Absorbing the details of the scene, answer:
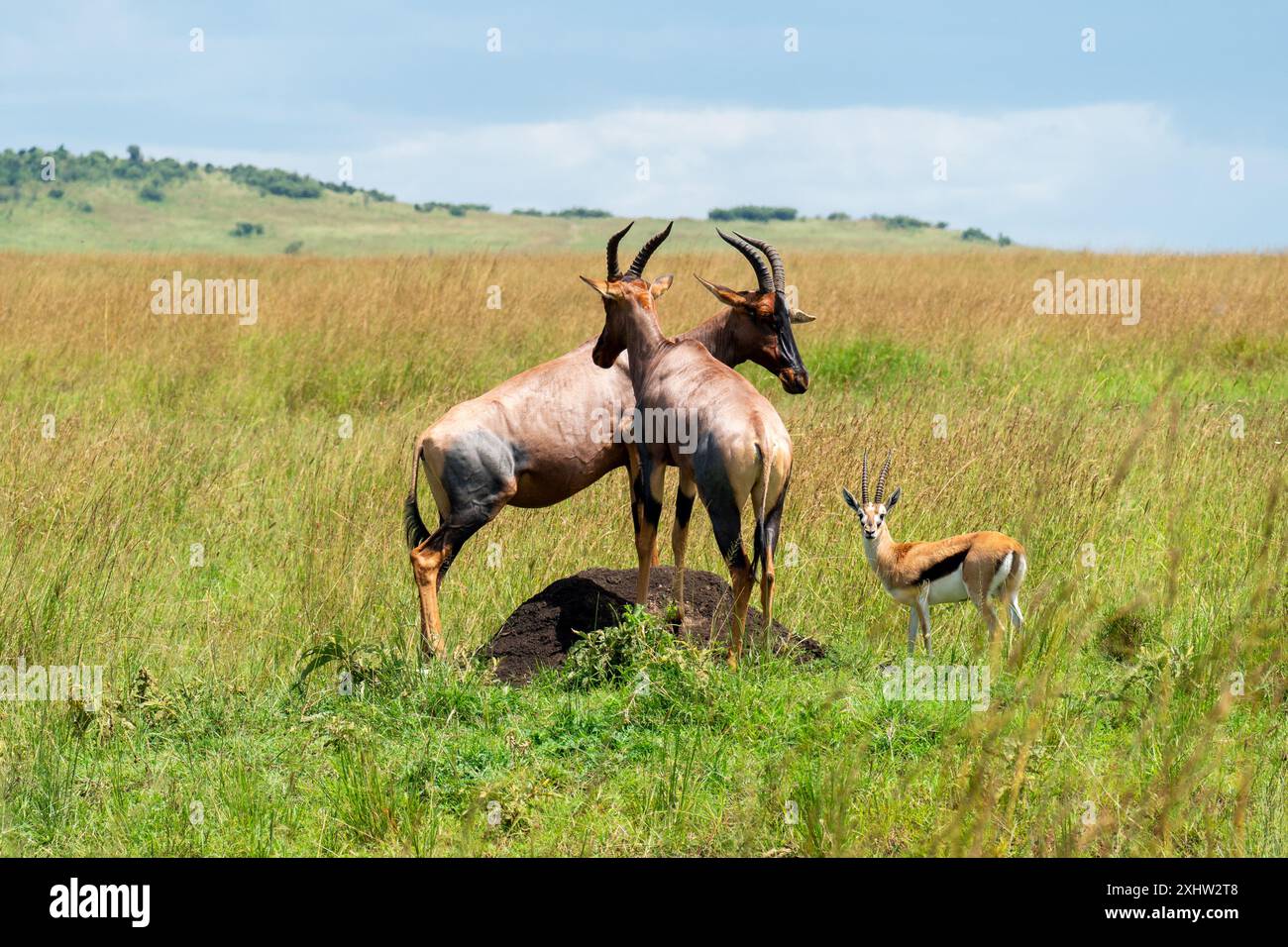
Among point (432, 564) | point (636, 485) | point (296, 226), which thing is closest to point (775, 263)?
point (636, 485)

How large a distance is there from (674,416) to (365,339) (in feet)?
30.8

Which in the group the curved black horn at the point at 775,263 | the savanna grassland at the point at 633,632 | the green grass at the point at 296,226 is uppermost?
the green grass at the point at 296,226

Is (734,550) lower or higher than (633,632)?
higher

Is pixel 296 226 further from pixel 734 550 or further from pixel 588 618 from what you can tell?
pixel 734 550

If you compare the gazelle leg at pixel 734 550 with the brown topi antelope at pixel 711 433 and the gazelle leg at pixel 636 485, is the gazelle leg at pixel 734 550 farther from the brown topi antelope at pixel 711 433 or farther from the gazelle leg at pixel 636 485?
the gazelle leg at pixel 636 485

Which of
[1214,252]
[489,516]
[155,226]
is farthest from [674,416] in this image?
[155,226]

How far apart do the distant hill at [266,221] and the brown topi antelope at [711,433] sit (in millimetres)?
69185

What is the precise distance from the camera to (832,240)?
86.8 metres

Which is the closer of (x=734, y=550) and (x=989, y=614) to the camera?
(x=734, y=550)

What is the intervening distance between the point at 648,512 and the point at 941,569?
4.89 feet

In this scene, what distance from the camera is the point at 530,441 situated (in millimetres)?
6582

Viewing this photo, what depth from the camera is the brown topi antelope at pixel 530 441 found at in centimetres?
650

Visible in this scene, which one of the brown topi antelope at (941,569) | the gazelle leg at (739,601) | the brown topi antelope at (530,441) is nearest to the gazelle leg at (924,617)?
the brown topi antelope at (941,569)

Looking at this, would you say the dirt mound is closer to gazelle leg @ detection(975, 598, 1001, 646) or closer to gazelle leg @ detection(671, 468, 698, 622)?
gazelle leg @ detection(671, 468, 698, 622)
